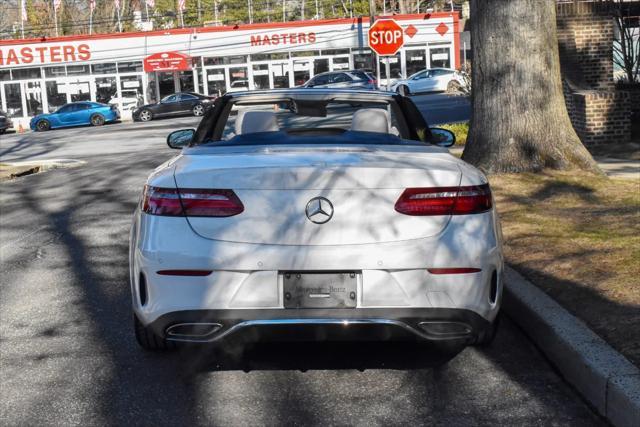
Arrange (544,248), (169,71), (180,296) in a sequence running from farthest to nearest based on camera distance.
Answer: (169,71), (544,248), (180,296)

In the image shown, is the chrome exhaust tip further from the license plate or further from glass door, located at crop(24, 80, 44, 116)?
glass door, located at crop(24, 80, 44, 116)

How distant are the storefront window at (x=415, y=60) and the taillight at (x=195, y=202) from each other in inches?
1991

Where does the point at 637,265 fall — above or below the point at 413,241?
below

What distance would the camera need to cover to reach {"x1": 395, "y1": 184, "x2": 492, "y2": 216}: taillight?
4.61 m

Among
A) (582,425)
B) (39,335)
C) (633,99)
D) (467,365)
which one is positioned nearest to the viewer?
(582,425)

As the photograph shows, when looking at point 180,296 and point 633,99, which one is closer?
point 180,296

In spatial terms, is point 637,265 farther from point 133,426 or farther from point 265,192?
point 133,426

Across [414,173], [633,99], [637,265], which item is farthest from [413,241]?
[633,99]

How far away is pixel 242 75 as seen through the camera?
5503 cm

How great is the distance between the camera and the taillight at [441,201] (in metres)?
4.61

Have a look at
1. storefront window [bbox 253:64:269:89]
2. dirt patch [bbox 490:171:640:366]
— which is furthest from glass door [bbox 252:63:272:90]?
dirt patch [bbox 490:171:640:366]

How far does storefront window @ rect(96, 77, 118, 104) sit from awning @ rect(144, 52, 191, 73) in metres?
2.19

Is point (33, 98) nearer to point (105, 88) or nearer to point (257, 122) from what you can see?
point (105, 88)

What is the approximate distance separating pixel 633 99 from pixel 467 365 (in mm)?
13725
